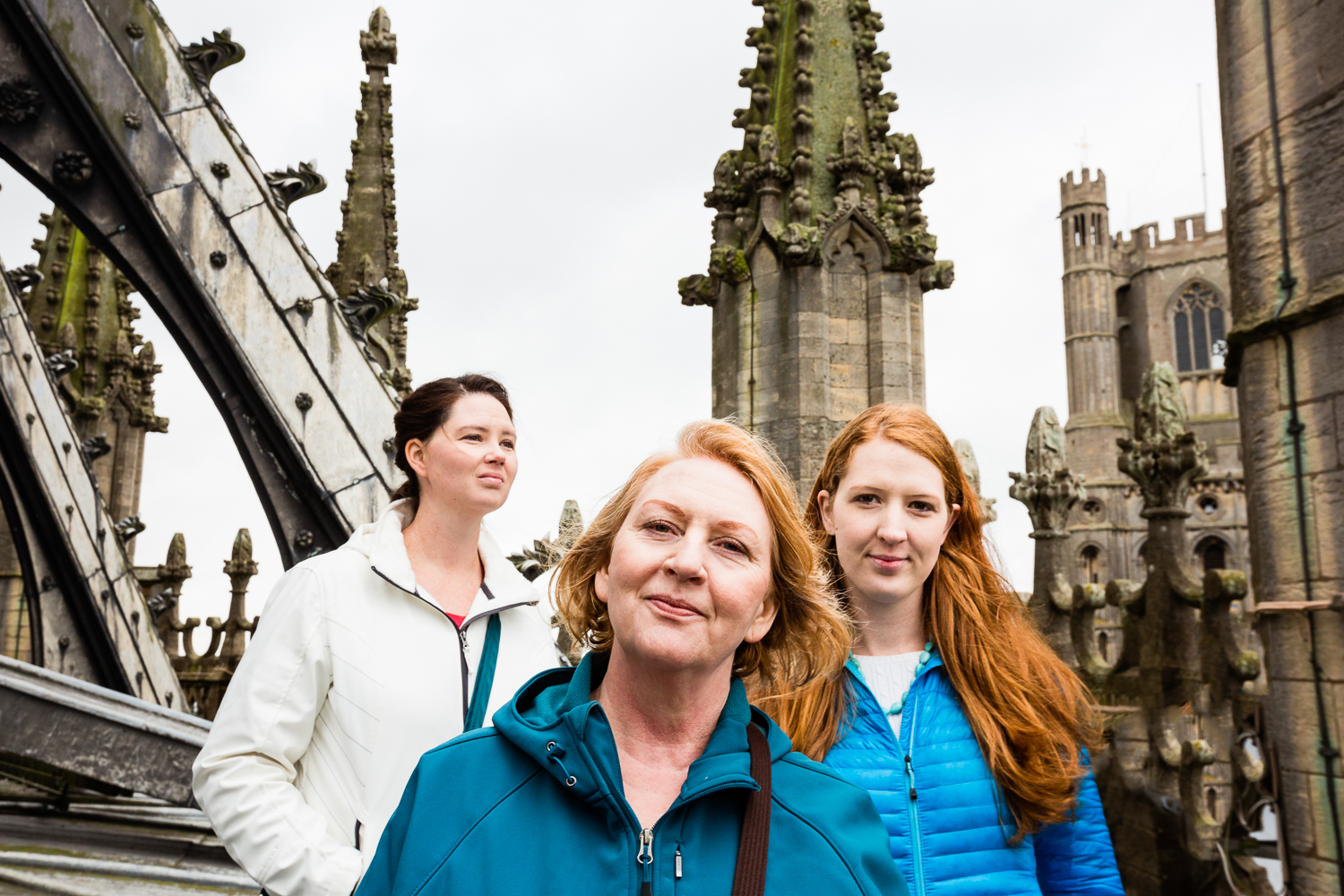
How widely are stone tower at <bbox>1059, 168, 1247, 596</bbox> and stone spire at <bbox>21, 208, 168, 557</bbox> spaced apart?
40945mm

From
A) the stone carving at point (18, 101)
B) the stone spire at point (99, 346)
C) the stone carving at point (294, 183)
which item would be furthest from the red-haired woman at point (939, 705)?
the stone spire at point (99, 346)

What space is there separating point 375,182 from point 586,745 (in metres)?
12.9

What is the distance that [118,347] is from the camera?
1426cm

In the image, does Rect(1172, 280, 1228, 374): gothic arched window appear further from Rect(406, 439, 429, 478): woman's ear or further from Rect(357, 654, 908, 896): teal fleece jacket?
Rect(357, 654, 908, 896): teal fleece jacket

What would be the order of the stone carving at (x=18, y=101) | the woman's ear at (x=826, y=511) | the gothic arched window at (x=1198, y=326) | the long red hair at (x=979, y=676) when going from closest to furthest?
the long red hair at (x=979, y=676)
the woman's ear at (x=826, y=511)
the stone carving at (x=18, y=101)
the gothic arched window at (x=1198, y=326)

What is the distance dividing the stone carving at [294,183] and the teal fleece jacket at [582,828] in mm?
3277

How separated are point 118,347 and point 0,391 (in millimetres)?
8907

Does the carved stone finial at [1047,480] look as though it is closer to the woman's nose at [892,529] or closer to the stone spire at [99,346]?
the woman's nose at [892,529]

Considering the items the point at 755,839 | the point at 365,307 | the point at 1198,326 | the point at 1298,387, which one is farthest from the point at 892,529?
the point at 1198,326

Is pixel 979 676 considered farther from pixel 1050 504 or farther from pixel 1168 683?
pixel 1050 504

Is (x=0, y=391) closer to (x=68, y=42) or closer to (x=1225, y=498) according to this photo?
(x=68, y=42)

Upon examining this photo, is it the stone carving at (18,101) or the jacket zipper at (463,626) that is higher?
the stone carving at (18,101)

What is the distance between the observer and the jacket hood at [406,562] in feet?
6.33

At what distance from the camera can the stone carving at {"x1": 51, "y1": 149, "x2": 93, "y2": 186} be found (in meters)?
3.68
